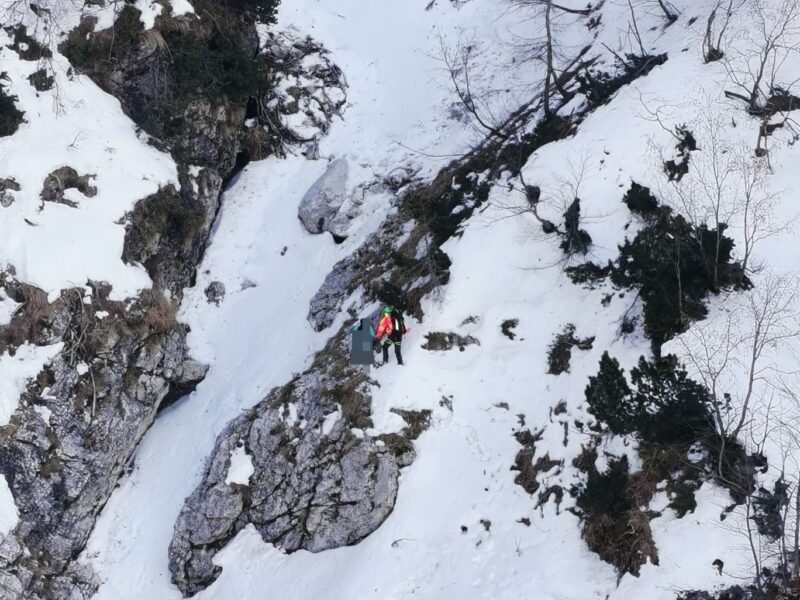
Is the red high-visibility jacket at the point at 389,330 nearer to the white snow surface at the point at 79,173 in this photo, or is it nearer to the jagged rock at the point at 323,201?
the jagged rock at the point at 323,201

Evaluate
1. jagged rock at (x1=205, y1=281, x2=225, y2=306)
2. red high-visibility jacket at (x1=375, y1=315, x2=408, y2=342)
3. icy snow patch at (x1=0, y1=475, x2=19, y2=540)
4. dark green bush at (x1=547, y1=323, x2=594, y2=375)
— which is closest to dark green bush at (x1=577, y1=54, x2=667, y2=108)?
dark green bush at (x1=547, y1=323, x2=594, y2=375)

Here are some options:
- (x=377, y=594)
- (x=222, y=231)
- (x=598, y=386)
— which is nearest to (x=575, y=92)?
(x=598, y=386)

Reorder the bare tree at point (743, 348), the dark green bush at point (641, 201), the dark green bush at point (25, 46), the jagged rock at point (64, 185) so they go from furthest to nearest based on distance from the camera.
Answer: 1. the dark green bush at point (25, 46)
2. the jagged rock at point (64, 185)
3. the dark green bush at point (641, 201)
4. the bare tree at point (743, 348)

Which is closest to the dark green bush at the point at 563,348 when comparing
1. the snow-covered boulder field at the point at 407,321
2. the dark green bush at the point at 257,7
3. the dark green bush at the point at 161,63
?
the snow-covered boulder field at the point at 407,321

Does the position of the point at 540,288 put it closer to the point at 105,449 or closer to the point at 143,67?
the point at 105,449

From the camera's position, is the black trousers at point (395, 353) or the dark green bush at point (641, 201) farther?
the black trousers at point (395, 353)

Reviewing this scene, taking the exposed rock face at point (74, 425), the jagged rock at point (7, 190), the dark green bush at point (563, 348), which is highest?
the dark green bush at point (563, 348)

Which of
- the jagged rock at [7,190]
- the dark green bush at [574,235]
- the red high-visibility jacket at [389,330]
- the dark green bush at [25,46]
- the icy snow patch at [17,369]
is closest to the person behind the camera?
the icy snow patch at [17,369]
